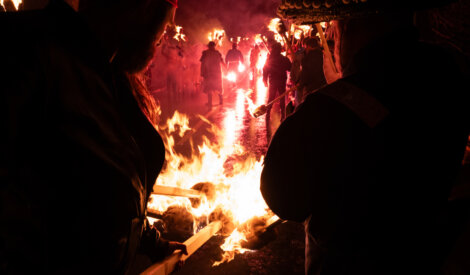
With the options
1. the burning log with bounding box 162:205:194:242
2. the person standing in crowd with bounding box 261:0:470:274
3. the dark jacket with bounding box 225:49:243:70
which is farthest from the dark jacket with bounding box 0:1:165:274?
the dark jacket with bounding box 225:49:243:70

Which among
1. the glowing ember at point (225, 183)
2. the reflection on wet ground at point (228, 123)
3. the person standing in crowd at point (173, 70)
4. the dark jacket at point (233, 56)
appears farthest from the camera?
the dark jacket at point (233, 56)

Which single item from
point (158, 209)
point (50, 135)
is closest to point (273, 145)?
point (50, 135)

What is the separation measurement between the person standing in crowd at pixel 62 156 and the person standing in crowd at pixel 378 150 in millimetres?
756

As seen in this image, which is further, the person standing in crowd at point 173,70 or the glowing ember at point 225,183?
the person standing in crowd at point 173,70

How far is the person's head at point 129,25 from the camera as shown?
132 cm

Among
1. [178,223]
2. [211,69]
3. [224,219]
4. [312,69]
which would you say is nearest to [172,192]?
[178,223]

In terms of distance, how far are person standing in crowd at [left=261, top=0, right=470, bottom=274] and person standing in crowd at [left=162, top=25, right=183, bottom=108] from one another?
13.7 m

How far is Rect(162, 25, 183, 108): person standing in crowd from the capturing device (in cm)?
1495

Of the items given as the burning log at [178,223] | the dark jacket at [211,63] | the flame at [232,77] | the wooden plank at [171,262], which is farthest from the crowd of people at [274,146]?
Result: the flame at [232,77]

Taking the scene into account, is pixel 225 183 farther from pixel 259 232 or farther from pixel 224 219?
pixel 259 232

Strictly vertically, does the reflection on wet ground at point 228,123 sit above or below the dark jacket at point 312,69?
below

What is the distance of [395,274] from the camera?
145 cm

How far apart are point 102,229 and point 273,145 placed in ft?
2.80

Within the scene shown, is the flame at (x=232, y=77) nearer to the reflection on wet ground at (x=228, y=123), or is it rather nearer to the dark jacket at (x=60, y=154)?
the reflection on wet ground at (x=228, y=123)
